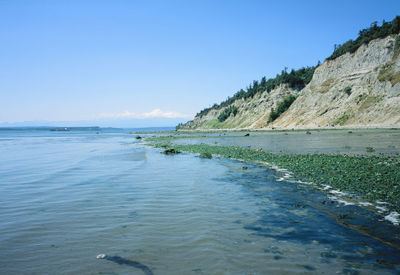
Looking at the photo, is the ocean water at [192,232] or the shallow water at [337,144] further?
the shallow water at [337,144]

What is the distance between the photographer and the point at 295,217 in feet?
29.0

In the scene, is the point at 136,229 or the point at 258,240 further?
the point at 136,229

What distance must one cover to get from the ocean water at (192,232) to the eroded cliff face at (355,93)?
57.5m

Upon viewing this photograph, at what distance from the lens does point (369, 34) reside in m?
80.6

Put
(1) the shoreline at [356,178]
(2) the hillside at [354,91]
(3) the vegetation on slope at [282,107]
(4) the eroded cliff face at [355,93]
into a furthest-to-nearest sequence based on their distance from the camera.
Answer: (3) the vegetation on slope at [282,107], (2) the hillside at [354,91], (4) the eroded cliff face at [355,93], (1) the shoreline at [356,178]

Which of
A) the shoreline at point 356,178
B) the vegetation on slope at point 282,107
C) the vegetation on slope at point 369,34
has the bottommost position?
the shoreline at point 356,178

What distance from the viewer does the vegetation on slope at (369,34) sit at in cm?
7069

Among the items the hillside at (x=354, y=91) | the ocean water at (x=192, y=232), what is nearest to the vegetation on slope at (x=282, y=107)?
the hillside at (x=354, y=91)

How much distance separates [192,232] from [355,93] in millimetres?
77662

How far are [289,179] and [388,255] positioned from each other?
8.62 metres

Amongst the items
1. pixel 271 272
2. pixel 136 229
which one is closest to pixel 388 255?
pixel 271 272

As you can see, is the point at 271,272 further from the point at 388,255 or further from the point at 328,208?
the point at 328,208

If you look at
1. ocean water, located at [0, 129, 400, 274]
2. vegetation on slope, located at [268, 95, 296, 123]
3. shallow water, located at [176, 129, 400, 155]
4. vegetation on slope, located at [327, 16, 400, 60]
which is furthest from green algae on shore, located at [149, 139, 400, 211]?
vegetation on slope, located at [268, 95, 296, 123]

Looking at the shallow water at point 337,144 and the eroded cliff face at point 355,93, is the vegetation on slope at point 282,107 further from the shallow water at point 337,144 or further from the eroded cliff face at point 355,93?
the shallow water at point 337,144
